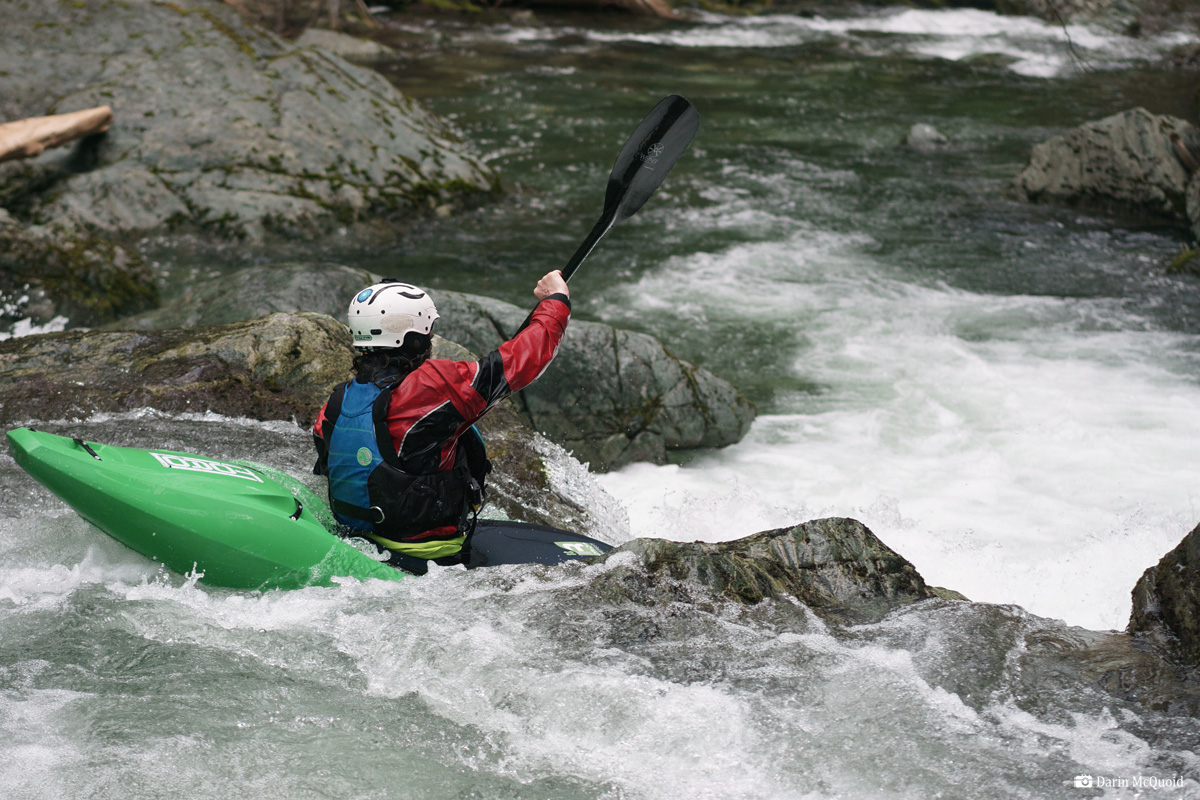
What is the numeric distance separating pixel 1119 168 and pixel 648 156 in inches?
296

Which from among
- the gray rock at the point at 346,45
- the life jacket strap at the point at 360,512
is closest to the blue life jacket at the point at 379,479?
the life jacket strap at the point at 360,512

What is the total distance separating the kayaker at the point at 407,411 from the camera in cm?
328

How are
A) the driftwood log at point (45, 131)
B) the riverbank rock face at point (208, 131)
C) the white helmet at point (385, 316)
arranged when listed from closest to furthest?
the white helmet at point (385, 316) → the driftwood log at point (45, 131) → the riverbank rock face at point (208, 131)

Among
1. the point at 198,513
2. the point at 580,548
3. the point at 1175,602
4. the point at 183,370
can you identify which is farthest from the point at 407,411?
the point at 1175,602

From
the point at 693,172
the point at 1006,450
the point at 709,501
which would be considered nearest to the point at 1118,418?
the point at 1006,450

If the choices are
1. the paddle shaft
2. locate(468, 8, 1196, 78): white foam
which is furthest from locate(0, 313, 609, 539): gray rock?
locate(468, 8, 1196, 78): white foam

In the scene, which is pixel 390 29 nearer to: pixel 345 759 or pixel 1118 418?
pixel 1118 418

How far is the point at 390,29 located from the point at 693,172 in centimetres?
942

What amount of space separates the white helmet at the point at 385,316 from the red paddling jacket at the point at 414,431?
5.5 inches

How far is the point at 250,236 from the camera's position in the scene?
8.52 m

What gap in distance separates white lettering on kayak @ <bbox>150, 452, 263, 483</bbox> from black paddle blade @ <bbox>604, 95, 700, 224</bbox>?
188 centimetres

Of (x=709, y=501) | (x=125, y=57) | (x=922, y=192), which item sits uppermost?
(x=125, y=57)

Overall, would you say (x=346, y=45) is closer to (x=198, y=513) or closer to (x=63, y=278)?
(x=63, y=278)

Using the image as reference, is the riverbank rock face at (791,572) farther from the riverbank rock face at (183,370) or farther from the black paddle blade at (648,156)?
the riverbank rock face at (183,370)
